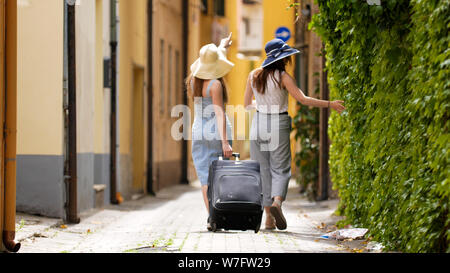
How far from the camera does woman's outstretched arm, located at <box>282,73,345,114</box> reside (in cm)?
838

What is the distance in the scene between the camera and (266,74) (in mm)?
8789

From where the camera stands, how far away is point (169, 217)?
11.9 metres

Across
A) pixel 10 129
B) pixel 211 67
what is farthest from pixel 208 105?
pixel 10 129

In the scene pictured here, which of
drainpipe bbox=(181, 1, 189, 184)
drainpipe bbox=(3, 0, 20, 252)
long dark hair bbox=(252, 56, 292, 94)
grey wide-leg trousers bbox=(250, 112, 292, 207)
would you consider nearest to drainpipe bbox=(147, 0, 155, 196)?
drainpipe bbox=(181, 1, 189, 184)

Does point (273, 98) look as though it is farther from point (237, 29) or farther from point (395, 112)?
point (237, 29)

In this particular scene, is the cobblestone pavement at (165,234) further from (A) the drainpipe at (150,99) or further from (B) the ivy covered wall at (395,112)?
(A) the drainpipe at (150,99)

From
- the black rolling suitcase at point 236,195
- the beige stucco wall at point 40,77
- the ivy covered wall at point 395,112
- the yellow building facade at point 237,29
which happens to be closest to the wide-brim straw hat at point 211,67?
the yellow building facade at point 237,29

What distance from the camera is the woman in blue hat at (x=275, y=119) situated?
8.73 meters

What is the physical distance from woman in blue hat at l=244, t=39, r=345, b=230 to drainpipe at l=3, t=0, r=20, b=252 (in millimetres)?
2544

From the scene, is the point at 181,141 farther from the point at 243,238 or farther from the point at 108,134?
the point at 243,238

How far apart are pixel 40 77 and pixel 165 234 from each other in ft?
9.44

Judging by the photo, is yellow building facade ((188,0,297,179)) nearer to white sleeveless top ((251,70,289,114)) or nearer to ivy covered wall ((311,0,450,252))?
white sleeveless top ((251,70,289,114))
